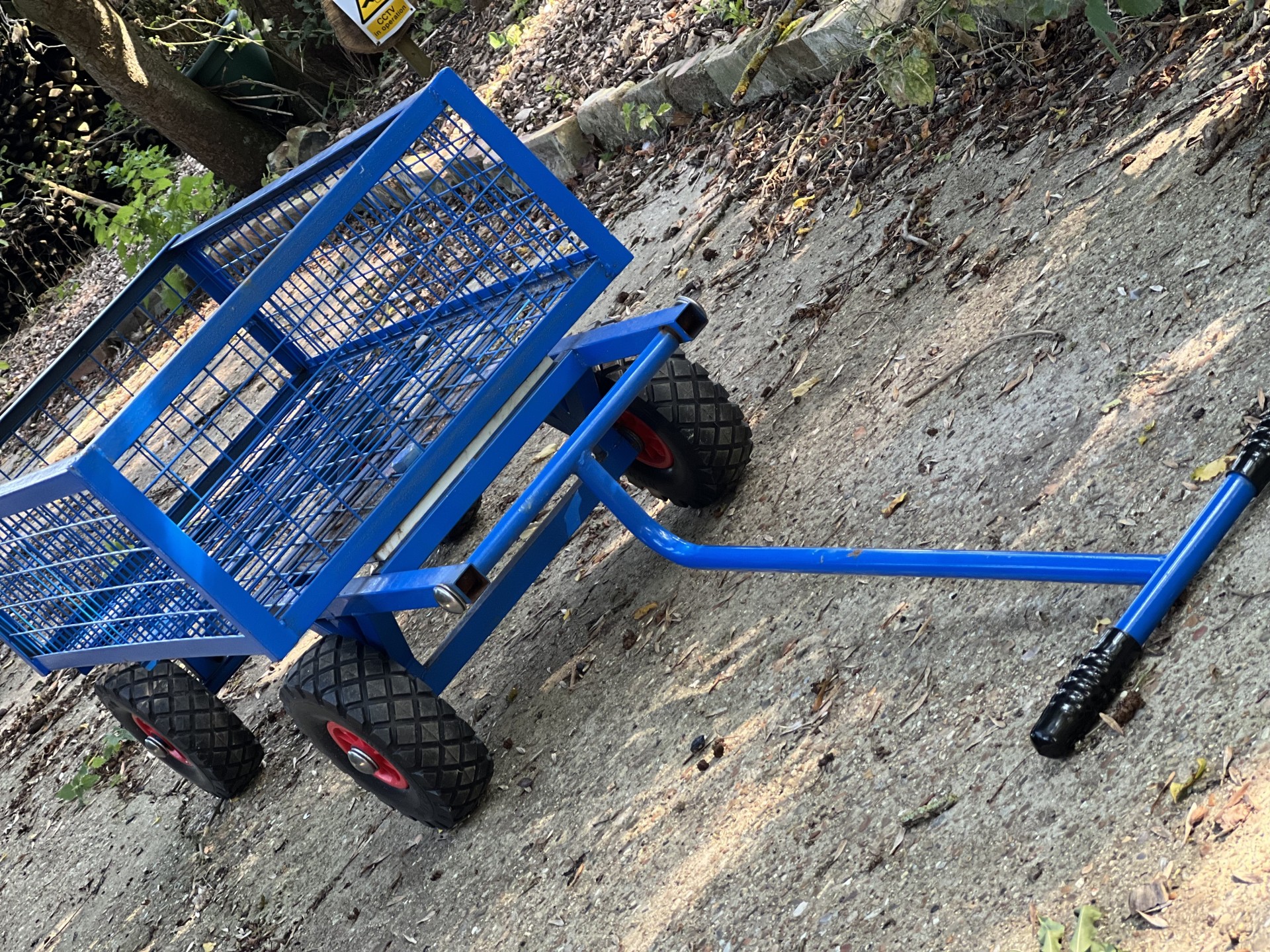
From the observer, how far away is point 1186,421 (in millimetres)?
2451

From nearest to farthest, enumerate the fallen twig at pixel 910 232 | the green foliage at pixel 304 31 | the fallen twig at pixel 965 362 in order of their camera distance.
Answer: the fallen twig at pixel 965 362, the fallen twig at pixel 910 232, the green foliage at pixel 304 31

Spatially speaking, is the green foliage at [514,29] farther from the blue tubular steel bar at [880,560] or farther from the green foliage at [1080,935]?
the green foliage at [1080,935]

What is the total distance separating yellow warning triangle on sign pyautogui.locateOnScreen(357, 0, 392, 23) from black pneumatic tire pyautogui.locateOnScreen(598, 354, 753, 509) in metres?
4.05

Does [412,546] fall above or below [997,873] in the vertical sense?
above

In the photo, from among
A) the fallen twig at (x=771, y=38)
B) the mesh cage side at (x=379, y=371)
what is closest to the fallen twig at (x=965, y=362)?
the mesh cage side at (x=379, y=371)

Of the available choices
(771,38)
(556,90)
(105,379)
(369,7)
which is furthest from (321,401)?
(369,7)

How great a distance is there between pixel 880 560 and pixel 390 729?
3.69 ft

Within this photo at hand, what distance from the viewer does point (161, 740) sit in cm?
345

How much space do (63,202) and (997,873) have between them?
934 centimetres

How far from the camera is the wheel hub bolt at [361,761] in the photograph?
277cm

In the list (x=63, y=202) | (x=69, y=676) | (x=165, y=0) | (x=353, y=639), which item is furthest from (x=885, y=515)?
(x=63, y=202)

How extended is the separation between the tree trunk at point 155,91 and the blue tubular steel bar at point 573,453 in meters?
5.34

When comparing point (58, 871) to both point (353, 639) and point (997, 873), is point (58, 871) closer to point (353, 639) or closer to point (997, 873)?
point (353, 639)

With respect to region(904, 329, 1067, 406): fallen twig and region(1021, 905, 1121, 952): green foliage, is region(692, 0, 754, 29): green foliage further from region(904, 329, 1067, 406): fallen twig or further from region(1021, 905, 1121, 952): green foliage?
region(1021, 905, 1121, 952): green foliage
